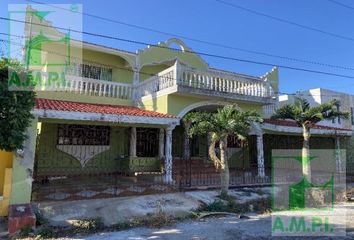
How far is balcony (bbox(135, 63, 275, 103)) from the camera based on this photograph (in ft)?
42.0

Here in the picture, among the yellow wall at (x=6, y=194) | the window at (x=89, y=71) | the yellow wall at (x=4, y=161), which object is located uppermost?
the window at (x=89, y=71)

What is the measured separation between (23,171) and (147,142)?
292 inches

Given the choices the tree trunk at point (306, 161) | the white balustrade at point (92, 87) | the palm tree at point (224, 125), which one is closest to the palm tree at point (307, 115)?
the tree trunk at point (306, 161)

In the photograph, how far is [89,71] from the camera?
614 inches

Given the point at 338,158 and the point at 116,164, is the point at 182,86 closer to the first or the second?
the point at 116,164

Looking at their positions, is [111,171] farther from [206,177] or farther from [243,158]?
[243,158]

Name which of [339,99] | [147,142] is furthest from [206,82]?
[339,99]

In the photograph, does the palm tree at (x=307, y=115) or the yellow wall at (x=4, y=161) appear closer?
the yellow wall at (x=4, y=161)

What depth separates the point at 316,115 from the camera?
12.5m

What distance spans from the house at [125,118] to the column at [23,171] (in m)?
1.97

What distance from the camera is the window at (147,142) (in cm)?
1501

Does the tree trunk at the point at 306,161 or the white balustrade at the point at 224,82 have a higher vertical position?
the white balustrade at the point at 224,82

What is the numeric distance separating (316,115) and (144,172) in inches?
300

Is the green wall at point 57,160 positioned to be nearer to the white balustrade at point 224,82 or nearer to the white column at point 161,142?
the white column at point 161,142
